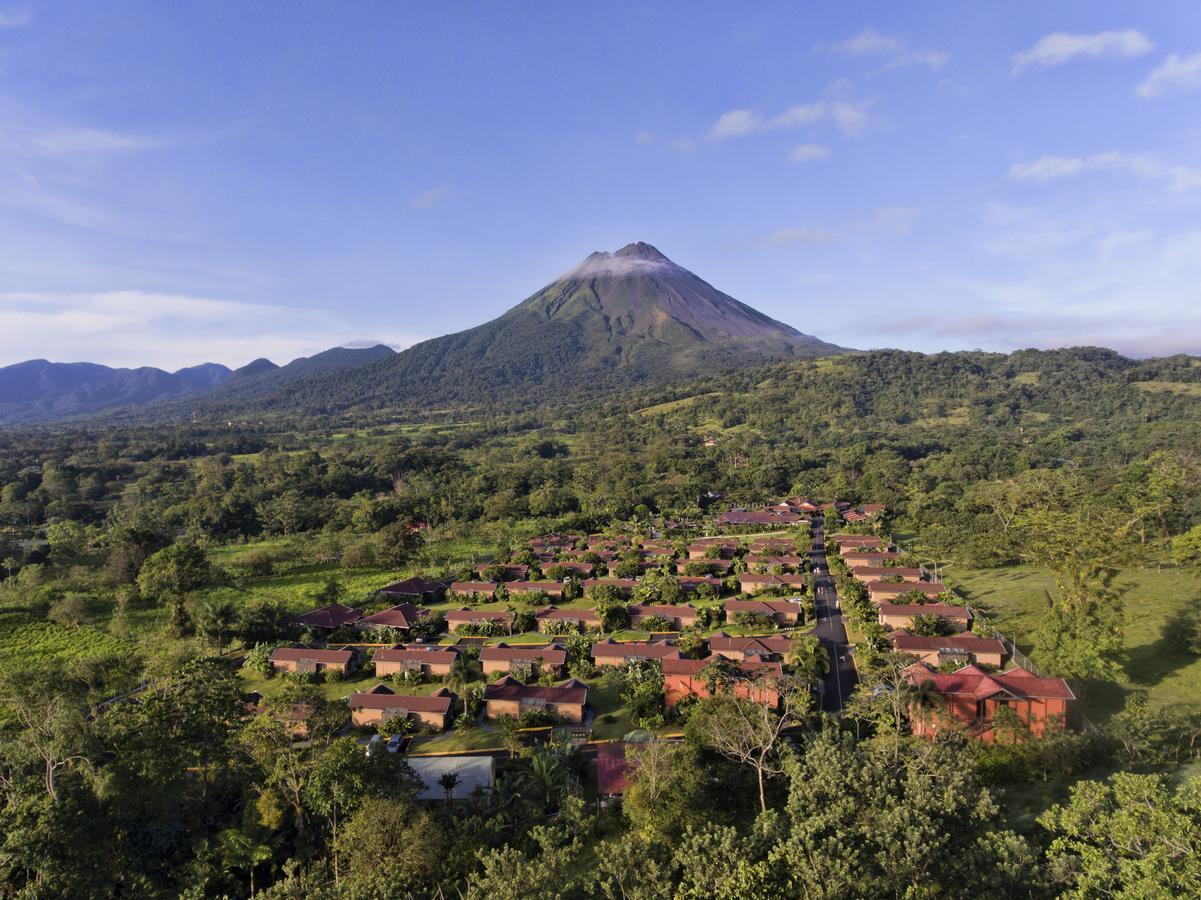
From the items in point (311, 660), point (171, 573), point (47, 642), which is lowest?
point (47, 642)

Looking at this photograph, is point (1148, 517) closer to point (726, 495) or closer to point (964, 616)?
point (964, 616)

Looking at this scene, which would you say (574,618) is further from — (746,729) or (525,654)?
(746,729)

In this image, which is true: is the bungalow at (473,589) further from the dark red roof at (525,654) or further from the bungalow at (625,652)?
the bungalow at (625,652)

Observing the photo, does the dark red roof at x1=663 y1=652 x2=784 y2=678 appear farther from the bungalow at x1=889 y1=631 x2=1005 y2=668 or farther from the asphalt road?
the bungalow at x1=889 y1=631 x2=1005 y2=668

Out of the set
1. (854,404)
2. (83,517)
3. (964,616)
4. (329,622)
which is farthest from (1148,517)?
(83,517)

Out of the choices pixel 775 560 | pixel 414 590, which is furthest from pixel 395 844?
Answer: pixel 775 560

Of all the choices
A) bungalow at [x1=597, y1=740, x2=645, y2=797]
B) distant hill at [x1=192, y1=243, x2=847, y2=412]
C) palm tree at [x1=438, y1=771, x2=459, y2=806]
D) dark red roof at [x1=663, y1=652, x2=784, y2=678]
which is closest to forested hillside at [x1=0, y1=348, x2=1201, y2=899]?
bungalow at [x1=597, y1=740, x2=645, y2=797]
